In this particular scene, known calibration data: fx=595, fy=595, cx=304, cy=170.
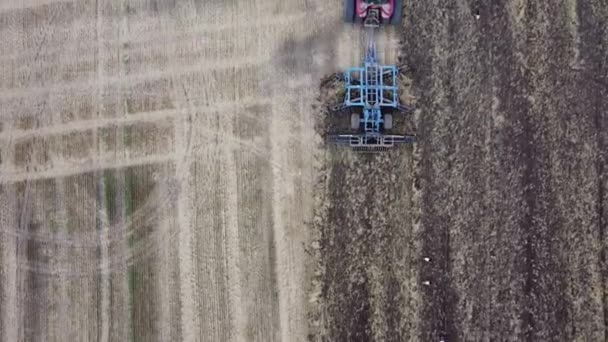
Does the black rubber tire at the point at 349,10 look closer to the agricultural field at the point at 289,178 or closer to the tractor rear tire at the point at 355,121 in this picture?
the agricultural field at the point at 289,178

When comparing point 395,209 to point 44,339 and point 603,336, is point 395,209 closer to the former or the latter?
point 603,336

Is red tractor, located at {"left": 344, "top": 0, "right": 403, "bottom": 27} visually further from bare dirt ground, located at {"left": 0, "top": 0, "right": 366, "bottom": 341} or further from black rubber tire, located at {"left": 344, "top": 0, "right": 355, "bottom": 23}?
bare dirt ground, located at {"left": 0, "top": 0, "right": 366, "bottom": 341}

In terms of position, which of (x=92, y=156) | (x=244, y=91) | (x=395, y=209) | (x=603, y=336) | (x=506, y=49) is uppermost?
(x=506, y=49)

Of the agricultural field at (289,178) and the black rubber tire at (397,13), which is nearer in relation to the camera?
the agricultural field at (289,178)

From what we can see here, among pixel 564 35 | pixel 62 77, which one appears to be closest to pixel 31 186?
pixel 62 77

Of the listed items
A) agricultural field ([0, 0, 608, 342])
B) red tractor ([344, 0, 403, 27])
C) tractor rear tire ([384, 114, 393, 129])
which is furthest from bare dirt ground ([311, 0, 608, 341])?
tractor rear tire ([384, 114, 393, 129])

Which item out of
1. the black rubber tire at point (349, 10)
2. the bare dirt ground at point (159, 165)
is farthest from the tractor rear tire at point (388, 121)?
the black rubber tire at point (349, 10)

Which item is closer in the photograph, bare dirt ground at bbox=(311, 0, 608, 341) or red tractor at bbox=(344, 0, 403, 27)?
bare dirt ground at bbox=(311, 0, 608, 341)
